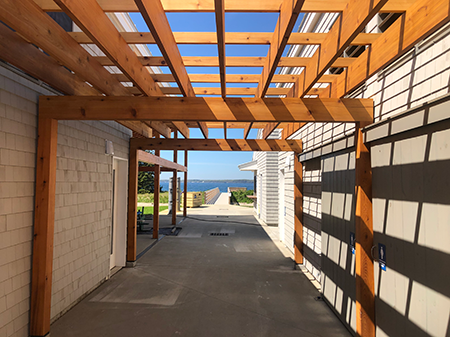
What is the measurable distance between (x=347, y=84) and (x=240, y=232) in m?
7.26

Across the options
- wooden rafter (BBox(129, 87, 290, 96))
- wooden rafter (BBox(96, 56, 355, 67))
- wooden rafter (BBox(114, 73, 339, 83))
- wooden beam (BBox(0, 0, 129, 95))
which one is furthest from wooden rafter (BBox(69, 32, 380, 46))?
wooden rafter (BBox(129, 87, 290, 96))

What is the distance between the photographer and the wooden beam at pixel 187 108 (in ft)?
10.2

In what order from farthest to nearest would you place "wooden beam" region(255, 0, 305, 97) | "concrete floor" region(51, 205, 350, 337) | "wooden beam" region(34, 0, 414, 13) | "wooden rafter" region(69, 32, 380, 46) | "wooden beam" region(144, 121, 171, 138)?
"wooden beam" region(144, 121, 171, 138) → "concrete floor" region(51, 205, 350, 337) → "wooden rafter" region(69, 32, 380, 46) → "wooden beam" region(34, 0, 414, 13) → "wooden beam" region(255, 0, 305, 97)

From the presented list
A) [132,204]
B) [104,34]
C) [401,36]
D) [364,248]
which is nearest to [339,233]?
[364,248]

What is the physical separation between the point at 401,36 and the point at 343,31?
56 centimetres

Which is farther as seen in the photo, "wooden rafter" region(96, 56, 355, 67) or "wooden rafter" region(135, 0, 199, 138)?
"wooden rafter" region(96, 56, 355, 67)

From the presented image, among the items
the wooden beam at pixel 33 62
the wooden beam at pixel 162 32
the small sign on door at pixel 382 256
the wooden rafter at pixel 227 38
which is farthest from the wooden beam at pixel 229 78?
the small sign on door at pixel 382 256

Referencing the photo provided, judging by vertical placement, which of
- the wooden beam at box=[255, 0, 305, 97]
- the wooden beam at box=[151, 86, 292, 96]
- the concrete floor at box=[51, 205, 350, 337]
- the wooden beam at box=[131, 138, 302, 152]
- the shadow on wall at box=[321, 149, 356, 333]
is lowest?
the concrete floor at box=[51, 205, 350, 337]

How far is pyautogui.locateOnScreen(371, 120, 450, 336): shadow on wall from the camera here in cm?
193

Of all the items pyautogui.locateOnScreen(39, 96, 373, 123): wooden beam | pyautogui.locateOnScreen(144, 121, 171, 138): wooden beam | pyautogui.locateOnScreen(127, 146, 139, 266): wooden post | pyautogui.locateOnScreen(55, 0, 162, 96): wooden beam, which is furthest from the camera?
pyautogui.locateOnScreen(127, 146, 139, 266): wooden post

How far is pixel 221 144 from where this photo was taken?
19.7 feet

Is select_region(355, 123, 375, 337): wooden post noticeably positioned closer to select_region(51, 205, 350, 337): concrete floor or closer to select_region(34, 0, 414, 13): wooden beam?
select_region(51, 205, 350, 337): concrete floor

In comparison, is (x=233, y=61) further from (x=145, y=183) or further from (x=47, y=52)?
(x=145, y=183)

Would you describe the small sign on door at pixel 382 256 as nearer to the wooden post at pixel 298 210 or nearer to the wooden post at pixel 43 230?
the wooden post at pixel 298 210
